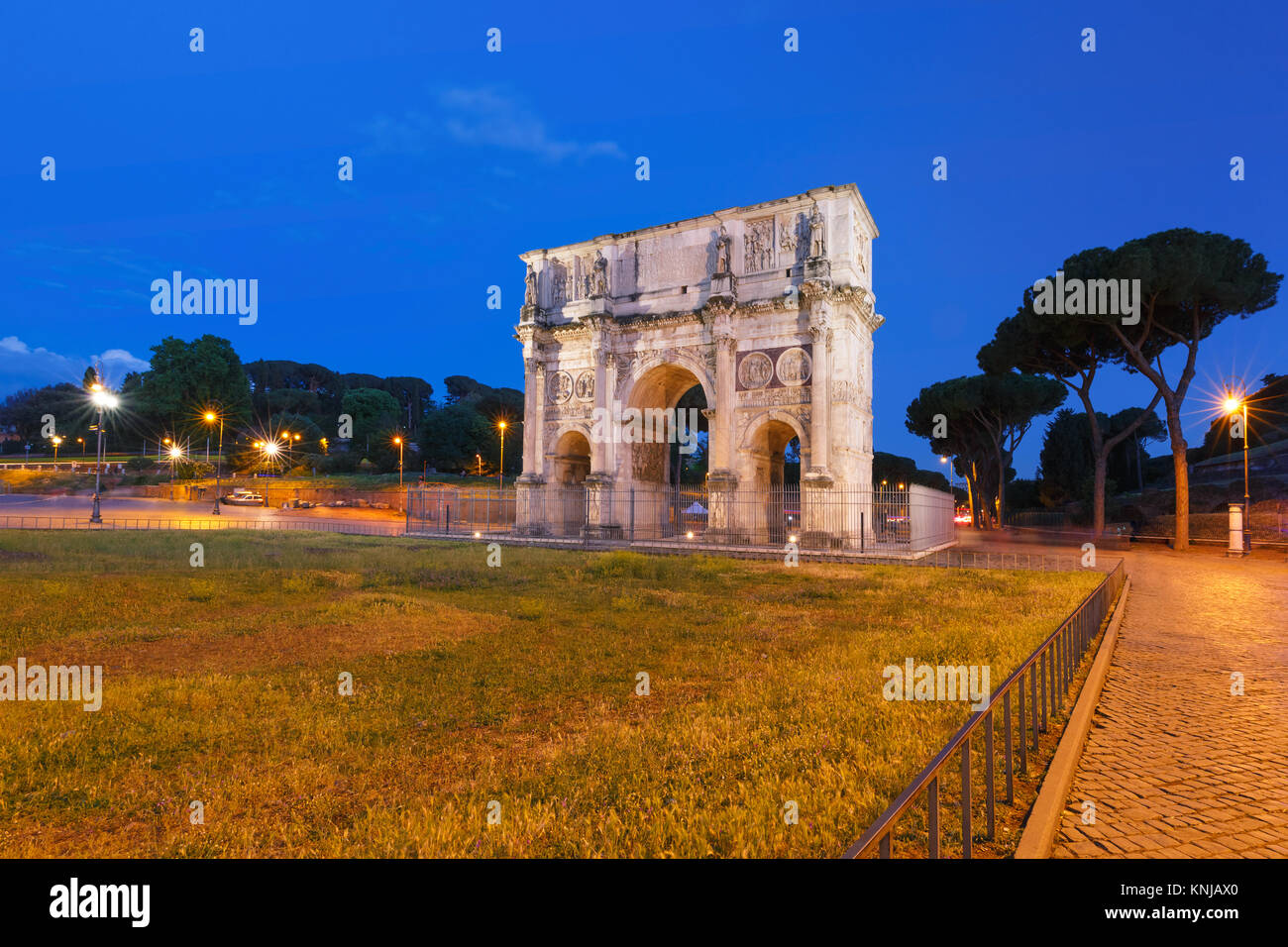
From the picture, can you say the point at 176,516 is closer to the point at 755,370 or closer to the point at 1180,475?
the point at 755,370

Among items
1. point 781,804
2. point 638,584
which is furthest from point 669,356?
point 781,804

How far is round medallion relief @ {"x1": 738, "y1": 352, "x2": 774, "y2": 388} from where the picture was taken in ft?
89.2

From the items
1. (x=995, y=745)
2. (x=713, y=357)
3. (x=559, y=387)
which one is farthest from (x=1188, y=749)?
(x=559, y=387)

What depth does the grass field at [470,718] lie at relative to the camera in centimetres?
375

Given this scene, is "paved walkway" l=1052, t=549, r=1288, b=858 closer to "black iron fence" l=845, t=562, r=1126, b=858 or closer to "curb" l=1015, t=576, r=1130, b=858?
"curb" l=1015, t=576, r=1130, b=858

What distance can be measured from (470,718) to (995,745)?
4.46 metres

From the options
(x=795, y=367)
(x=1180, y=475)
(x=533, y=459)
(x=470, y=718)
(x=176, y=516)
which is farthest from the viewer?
(x=176, y=516)

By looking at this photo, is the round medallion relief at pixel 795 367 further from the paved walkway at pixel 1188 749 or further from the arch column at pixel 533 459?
the paved walkway at pixel 1188 749

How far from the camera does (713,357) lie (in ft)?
91.7

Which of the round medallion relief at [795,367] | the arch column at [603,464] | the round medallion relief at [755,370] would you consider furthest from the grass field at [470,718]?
the arch column at [603,464]

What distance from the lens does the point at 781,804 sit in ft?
13.1

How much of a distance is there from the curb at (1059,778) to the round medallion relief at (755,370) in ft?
69.2
